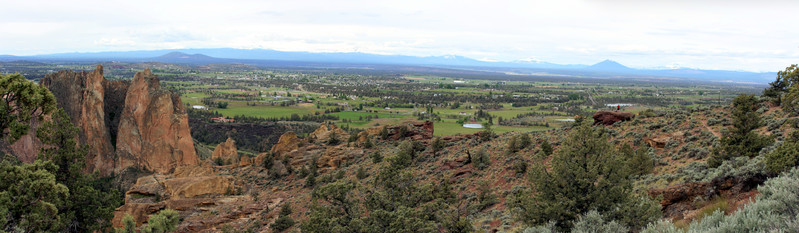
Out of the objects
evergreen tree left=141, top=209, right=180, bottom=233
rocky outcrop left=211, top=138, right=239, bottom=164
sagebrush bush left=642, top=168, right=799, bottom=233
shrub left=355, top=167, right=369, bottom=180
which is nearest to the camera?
sagebrush bush left=642, top=168, right=799, bottom=233

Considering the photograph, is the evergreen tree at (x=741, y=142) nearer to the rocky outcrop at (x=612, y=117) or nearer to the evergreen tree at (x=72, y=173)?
the rocky outcrop at (x=612, y=117)

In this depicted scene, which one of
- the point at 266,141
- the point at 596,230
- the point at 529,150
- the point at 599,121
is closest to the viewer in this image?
the point at 596,230

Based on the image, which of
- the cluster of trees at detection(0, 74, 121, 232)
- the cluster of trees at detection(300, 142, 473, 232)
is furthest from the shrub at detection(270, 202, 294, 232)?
the cluster of trees at detection(0, 74, 121, 232)

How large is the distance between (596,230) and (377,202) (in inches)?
421

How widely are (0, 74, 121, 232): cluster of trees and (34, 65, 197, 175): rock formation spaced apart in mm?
34982

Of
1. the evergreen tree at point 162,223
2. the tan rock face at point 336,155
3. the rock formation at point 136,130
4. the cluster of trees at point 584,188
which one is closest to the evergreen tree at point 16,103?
the evergreen tree at point 162,223

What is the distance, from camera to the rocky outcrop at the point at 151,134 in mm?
47562

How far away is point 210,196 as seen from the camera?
96.8 ft

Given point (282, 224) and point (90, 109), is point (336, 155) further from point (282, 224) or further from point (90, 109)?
point (90, 109)

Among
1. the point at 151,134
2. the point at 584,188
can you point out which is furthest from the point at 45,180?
the point at 151,134

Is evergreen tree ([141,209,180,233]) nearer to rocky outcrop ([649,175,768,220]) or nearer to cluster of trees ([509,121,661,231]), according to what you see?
cluster of trees ([509,121,661,231])

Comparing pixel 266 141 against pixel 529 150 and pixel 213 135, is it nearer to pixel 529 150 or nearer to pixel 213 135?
pixel 213 135

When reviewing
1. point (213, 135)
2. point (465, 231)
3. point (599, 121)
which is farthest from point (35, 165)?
point (213, 135)

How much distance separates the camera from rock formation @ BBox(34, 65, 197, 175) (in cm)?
4750
